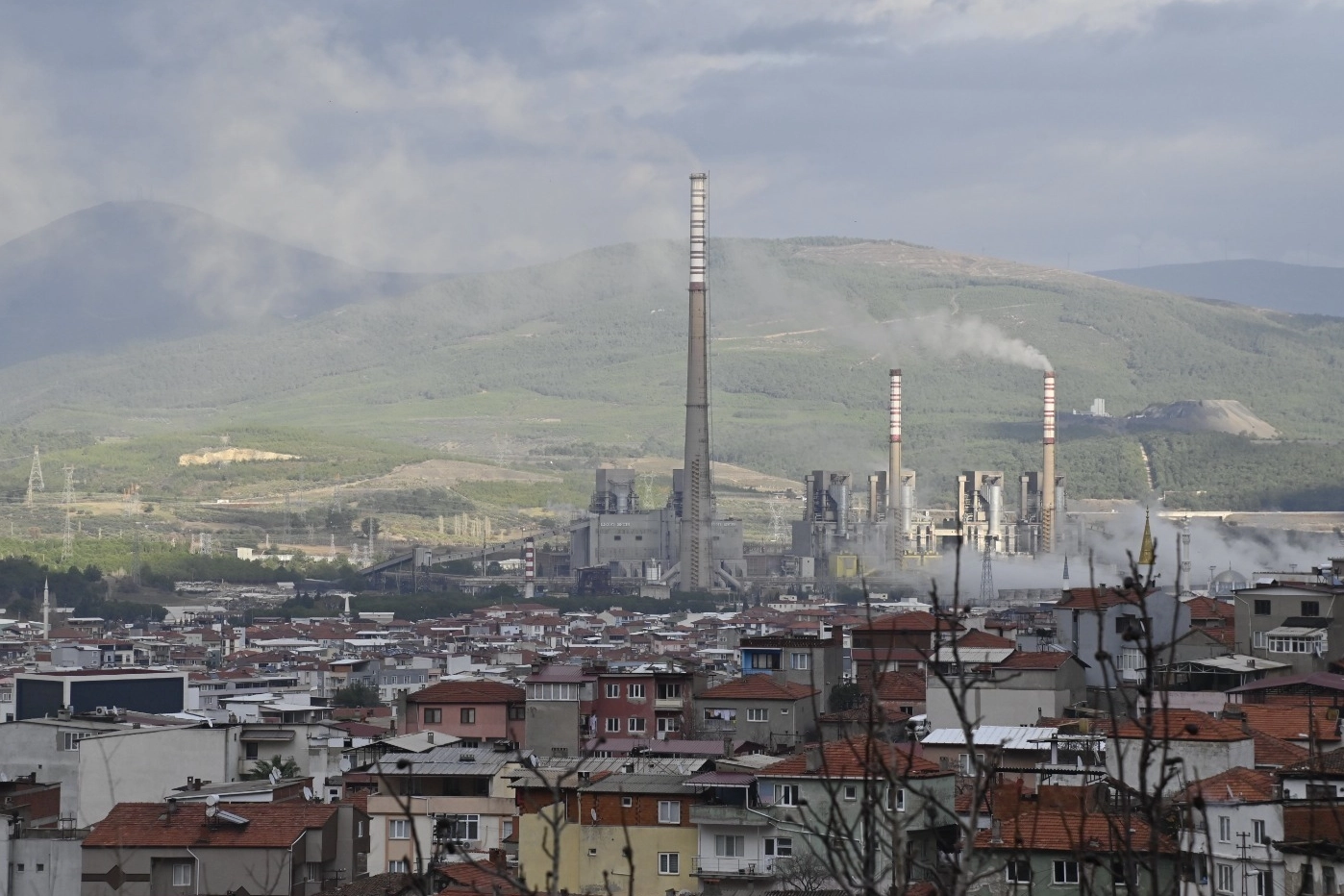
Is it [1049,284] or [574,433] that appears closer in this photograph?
[574,433]

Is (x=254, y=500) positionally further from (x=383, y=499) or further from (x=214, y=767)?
(x=214, y=767)

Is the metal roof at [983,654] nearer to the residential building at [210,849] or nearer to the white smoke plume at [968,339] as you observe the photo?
the residential building at [210,849]

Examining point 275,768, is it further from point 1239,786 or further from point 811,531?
point 811,531

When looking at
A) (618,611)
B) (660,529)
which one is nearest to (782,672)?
(618,611)

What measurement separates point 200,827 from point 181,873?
0.38m

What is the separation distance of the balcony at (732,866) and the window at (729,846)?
36mm

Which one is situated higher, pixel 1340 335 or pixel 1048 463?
pixel 1340 335

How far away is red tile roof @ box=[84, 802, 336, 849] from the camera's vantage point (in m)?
19.9

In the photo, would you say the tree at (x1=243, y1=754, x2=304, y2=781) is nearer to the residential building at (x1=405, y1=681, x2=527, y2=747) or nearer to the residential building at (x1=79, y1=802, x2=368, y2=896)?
the residential building at (x1=405, y1=681, x2=527, y2=747)

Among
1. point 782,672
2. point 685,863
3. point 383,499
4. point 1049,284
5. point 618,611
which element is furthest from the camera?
point 1049,284

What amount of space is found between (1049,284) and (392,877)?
6982 inches

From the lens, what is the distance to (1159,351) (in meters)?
177

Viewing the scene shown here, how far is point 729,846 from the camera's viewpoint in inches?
694

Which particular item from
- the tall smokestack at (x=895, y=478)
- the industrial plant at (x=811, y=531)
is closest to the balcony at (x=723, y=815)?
the industrial plant at (x=811, y=531)
